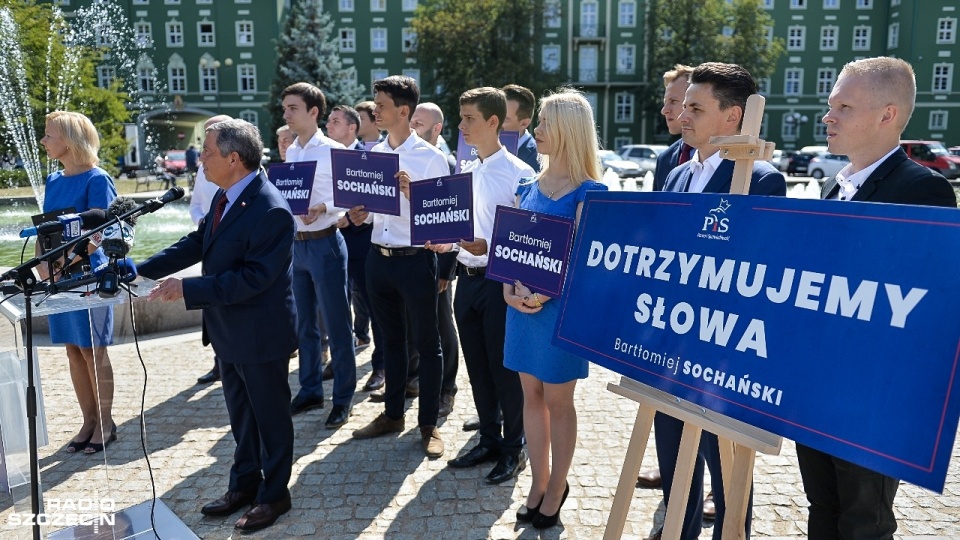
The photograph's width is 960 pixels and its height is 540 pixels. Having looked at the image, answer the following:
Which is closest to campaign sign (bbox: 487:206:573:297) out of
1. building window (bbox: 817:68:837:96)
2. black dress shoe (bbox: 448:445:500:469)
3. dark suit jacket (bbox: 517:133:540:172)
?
black dress shoe (bbox: 448:445:500:469)

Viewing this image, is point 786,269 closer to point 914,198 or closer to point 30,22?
point 914,198

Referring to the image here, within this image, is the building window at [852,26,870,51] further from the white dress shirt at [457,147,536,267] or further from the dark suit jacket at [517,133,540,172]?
the white dress shirt at [457,147,536,267]

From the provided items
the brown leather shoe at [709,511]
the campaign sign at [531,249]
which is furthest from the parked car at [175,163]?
the brown leather shoe at [709,511]

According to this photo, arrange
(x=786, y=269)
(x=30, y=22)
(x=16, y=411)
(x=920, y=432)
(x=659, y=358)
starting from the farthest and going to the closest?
(x=30, y=22)
(x=16, y=411)
(x=659, y=358)
(x=786, y=269)
(x=920, y=432)

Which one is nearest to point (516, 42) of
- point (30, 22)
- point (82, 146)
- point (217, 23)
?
point (217, 23)

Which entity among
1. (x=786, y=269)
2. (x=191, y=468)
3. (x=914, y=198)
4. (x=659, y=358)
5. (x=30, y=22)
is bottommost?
(x=191, y=468)

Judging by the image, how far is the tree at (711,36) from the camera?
4978 cm

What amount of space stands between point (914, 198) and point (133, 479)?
4.36 metres

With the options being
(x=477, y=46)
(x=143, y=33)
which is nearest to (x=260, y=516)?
(x=477, y=46)

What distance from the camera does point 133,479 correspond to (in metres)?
4.32

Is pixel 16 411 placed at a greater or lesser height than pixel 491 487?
greater

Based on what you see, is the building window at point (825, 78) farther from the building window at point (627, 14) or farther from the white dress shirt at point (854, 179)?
the white dress shirt at point (854, 179)

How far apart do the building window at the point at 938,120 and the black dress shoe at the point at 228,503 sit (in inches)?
2449

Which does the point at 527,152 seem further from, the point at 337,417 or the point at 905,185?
the point at 905,185
